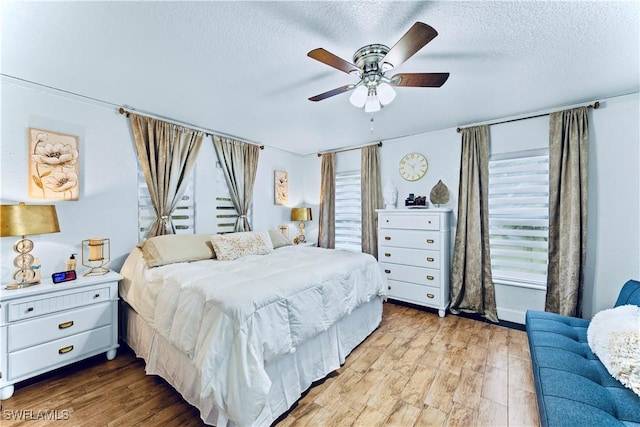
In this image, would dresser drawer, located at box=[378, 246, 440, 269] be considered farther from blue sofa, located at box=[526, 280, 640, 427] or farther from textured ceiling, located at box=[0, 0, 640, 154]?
textured ceiling, located at box=[0, 0, 640, 154]

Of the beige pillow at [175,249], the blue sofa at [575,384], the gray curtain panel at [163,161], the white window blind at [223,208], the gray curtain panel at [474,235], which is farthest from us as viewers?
the white window blind at [223,208]

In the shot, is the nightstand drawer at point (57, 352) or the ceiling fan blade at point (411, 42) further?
the nightstand drawer at point (57, 352)

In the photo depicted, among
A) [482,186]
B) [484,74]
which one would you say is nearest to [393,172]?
[482,186]

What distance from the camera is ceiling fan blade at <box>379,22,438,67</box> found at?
1.28 m

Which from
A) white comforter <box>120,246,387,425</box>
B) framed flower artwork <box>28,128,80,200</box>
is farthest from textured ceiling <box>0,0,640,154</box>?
white comforter <box>120,246,387,425</box>

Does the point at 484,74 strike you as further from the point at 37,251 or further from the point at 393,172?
the point at 37,251

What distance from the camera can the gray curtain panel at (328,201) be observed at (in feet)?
15.3

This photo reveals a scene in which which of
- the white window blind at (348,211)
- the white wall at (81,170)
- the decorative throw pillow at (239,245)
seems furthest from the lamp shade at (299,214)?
the white wall at (81,170)

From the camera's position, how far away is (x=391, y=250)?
366 cm

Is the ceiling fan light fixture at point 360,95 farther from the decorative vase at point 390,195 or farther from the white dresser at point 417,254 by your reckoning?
the decorative vase at point 390,195

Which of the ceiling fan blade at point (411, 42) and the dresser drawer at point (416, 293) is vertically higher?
the ceiling fan blade at point (411, 42)

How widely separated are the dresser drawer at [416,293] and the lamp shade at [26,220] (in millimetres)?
3633

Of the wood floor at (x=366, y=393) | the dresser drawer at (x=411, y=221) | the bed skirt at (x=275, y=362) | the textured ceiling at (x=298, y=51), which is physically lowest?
the wood floor at (x=366, y=393)

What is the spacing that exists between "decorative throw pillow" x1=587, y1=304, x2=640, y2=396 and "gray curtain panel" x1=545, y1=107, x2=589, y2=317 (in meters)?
1.23
